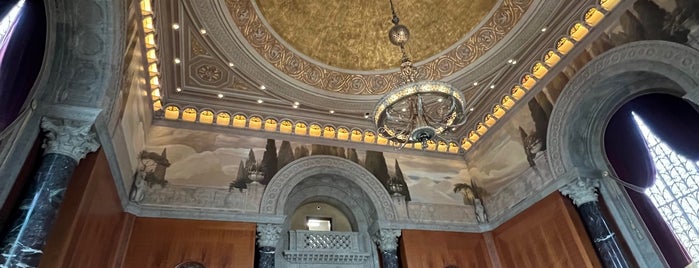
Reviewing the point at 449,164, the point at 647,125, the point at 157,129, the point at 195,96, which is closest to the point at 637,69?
the point at 647,125

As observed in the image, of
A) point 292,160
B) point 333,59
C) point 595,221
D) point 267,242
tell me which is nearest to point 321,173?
point 292,160

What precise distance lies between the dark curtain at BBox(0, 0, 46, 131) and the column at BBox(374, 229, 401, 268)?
23.0ft

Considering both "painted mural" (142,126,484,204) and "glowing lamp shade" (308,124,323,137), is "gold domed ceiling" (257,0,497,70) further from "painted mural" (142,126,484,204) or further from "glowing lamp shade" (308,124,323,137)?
"painted mural" (142,126,484,204)

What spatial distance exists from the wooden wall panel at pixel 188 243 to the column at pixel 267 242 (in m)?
0.16

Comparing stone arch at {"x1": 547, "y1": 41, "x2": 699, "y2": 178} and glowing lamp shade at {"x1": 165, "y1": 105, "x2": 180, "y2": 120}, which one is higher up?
glowing lamp shade at {"x1": 165, "y1": 105, "x2": 180, "y2": 120}

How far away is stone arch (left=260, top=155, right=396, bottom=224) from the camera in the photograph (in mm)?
8344

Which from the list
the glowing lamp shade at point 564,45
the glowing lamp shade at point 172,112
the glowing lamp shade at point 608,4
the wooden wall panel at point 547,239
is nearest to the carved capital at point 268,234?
the glowing lamp shade at point 172,112

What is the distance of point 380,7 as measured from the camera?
31.4 ft

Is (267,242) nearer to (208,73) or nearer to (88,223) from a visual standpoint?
(88,223)

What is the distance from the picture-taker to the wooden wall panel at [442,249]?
862 centimetres

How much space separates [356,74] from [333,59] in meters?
0.77

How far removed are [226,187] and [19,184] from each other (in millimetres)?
3937

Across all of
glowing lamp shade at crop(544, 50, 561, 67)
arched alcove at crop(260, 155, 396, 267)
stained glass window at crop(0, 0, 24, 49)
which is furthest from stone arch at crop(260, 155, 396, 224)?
stained glass window at crop(0, 0, 24, 49)

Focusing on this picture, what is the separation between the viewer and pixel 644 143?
7176 mm
